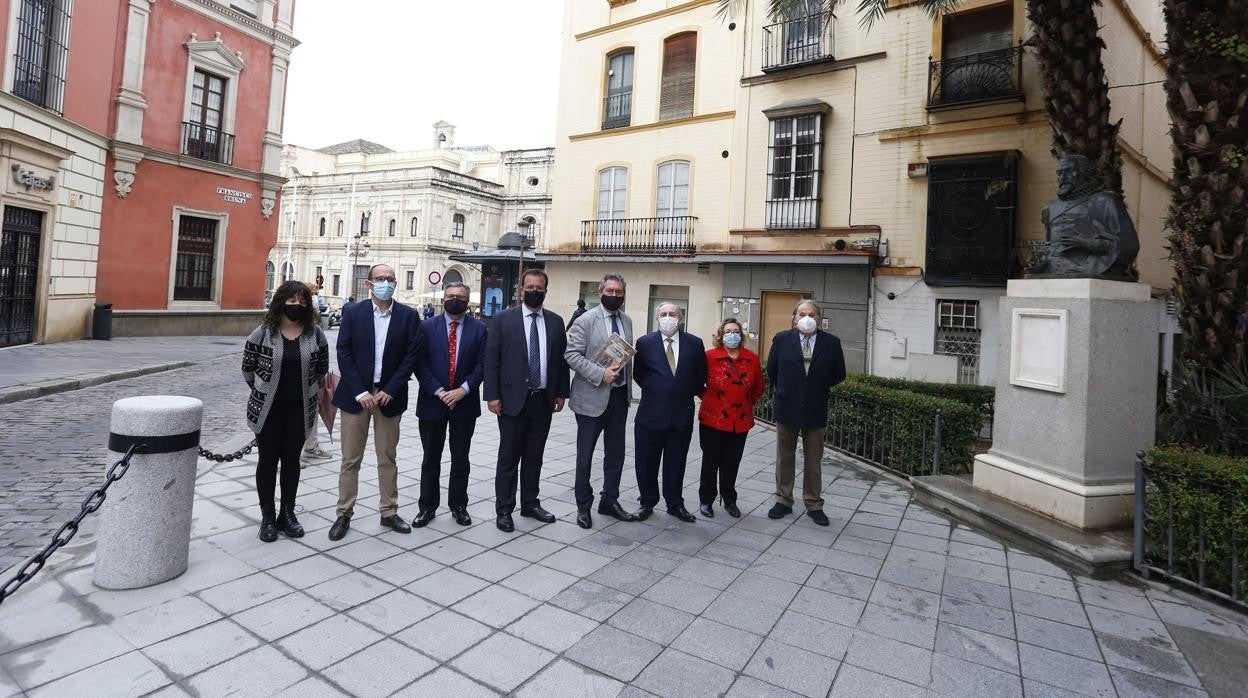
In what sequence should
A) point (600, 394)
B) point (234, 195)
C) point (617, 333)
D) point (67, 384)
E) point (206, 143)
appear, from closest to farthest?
point (600, 394) → point (617, 333) → point (67, 384) → point (206, 143) → point (234, 195)

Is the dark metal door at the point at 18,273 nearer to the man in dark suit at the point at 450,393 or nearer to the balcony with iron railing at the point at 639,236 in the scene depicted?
the balcony with iron railing at the point at 639,236

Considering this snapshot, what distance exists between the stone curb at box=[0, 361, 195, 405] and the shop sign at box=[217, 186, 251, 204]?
993 cm

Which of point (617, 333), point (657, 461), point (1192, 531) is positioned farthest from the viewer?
point (657, 461)

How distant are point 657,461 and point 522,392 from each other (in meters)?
1.41

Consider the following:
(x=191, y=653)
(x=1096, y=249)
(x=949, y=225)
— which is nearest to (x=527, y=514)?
(x=191, y=653)

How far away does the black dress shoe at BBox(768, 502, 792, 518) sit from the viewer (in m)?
5.74

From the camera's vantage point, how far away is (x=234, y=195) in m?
21.1

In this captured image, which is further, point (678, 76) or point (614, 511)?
point (678, 76)

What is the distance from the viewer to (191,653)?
3.12m

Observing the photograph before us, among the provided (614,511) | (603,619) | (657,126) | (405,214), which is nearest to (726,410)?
(614,511)

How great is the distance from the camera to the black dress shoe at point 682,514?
5535 millimetres

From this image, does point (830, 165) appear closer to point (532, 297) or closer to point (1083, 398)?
point (1083, 398)

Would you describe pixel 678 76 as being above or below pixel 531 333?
above

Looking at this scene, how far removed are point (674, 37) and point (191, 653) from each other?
1819 centimetres
